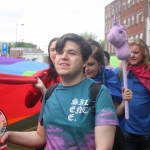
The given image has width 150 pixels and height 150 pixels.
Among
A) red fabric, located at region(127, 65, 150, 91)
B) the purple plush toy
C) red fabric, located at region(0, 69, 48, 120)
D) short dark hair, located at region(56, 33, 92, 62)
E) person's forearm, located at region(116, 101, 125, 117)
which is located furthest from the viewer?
red fabric, located at region(127, 65, 150, 91)

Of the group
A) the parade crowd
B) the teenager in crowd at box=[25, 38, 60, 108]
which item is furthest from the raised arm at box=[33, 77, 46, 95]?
the parade crowd

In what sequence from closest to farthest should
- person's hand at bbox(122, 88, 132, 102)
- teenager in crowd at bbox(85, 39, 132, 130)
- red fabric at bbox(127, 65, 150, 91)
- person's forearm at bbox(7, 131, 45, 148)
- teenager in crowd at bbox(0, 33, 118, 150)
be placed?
1. teenager in crowd at bbox(0, 33, 118, 150)
2. person's forearm at bbox(7, 131, 45, 148)
3. person's hand at bbox(122, 88, 132, 102)
4. teenager in crowd at bbox(85, 39, 132, 130)
5. red fabric at bbox(127, 65, 150, 91)

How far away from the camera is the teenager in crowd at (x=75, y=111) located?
1.99 metres

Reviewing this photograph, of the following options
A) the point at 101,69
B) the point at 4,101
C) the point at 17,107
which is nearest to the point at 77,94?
the point at 101,69

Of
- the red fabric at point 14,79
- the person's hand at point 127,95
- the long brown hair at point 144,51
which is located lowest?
the person's hand at point 127,95

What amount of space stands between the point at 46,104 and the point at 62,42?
1.38 feet

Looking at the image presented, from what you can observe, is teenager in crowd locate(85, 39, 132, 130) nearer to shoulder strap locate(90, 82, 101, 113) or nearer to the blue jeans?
the blue jeans

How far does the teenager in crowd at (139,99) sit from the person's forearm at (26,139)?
176cm

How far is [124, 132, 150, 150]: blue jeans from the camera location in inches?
152

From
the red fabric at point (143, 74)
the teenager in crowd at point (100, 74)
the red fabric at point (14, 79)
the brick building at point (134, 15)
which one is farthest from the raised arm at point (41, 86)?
the brick building at point (134, 15)

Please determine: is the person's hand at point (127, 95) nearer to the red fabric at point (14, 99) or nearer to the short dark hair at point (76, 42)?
the red fabric at point (14, 99)

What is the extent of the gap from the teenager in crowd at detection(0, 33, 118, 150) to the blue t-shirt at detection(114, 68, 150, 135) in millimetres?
1794

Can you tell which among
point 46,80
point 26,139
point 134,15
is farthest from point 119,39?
point 134,15

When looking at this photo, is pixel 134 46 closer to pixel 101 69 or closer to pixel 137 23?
pixel 101 69
